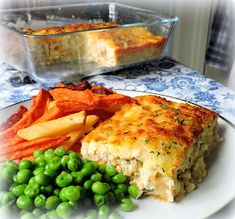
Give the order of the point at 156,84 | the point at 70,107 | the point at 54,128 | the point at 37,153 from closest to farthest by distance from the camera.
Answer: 1. the point at 37,153
2. the point at 54,128
3. the point at 70,107
4. the point at 156,84

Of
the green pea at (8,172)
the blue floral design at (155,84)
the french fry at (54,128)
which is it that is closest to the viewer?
the green pea at (8,172)

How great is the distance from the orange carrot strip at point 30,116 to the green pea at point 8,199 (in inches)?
18.6

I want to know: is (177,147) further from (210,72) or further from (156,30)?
(210,72)

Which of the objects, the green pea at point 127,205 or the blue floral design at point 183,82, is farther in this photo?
the blue floral design at point 183,82

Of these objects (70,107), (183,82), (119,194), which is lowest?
(183,82)

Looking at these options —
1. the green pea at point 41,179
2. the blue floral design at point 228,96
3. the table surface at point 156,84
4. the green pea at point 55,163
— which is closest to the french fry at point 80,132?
the green pea at point 55,163

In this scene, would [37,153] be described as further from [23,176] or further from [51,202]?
[51,202]

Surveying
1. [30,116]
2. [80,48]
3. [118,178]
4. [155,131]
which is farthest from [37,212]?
[80,48]

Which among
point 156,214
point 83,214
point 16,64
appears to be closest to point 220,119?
point 156,214

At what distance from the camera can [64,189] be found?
151 cm

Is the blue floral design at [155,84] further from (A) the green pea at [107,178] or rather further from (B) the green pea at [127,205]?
(B) the green pea at [127,205]

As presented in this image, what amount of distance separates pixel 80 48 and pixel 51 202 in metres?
1.64

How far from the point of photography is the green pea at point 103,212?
4.82 feet

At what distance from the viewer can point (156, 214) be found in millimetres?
1503
